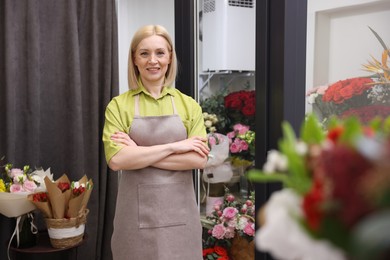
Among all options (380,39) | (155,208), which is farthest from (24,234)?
(380,39)

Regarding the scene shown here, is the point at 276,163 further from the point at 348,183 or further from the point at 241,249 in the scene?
the point at 241,249

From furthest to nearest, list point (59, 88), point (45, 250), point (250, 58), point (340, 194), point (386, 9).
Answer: point (59, 88) → point (45, 250) → point (250, 58) → point (386, 9) → point (340, 194)

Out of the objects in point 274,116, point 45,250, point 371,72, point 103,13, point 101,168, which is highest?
point 103,13

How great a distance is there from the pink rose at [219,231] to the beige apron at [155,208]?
1.36 feet

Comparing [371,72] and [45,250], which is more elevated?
[371,72]

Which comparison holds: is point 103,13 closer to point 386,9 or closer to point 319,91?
point 319,91

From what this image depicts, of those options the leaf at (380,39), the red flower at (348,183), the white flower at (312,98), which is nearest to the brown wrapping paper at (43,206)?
the white flower at (312,98)

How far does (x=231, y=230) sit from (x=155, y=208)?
61 centimetres

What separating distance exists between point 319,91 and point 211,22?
93 centimetres

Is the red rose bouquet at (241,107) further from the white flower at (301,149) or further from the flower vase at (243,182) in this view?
the white flower at (301,149)

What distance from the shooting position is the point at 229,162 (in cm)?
239

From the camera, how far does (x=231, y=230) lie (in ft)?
7.61

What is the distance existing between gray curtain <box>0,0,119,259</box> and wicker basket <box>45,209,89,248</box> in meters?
0.47

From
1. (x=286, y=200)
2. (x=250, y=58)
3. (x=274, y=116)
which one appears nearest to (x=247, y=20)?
(x=250, y=58)
